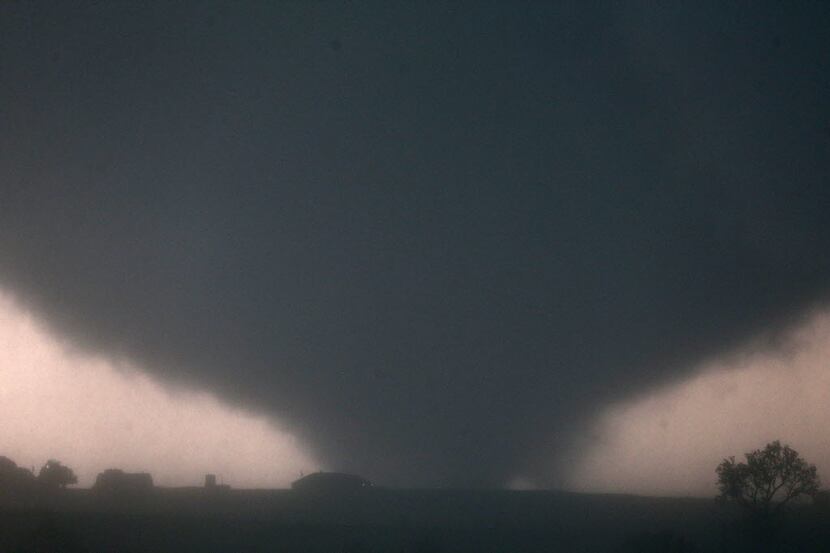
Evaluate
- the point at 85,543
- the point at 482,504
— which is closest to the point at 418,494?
the point at 482,504

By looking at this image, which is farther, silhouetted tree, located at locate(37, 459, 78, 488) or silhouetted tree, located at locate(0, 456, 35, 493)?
silhouetted tree, located at locate(37, 459, 78, 488)

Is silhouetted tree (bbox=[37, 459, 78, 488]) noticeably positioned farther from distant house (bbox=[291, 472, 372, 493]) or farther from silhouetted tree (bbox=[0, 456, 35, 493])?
distant house (bbox=[291, 472, 372, 493])

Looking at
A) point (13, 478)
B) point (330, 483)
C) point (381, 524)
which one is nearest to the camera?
point (381, 524)

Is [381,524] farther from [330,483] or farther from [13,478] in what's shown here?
[13,478]

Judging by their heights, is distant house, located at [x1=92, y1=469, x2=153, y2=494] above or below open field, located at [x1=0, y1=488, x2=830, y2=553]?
above

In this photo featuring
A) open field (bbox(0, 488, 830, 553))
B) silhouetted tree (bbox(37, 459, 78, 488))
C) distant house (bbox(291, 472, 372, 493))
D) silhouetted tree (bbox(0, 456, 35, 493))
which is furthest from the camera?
distant house (bbox(291, 472, 372, 493))

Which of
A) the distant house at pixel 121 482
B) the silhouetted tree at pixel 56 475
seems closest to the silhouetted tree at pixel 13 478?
the silhouetted tree at pixel 56 475

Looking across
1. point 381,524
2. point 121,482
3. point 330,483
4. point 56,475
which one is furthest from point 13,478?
point 381,524

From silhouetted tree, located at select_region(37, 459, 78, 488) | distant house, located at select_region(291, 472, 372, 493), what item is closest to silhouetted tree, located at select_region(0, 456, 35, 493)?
silhouetted tree, located at select_region(37, 459, 78, 488)
